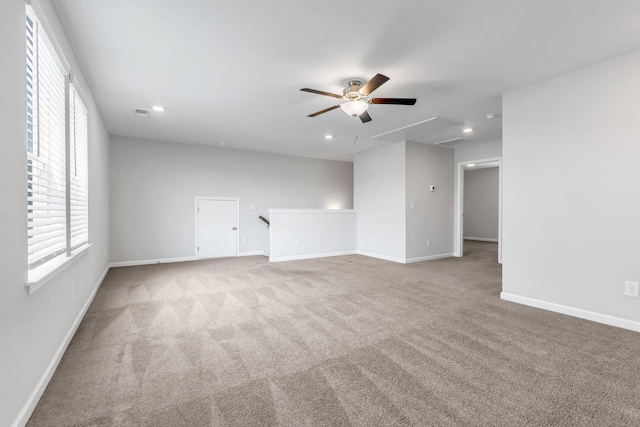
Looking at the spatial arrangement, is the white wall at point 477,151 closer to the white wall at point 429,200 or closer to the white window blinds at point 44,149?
the white wall at point 429,200

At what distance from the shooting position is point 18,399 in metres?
1.47

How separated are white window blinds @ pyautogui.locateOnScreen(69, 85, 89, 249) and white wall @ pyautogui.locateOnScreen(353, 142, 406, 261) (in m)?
5.16

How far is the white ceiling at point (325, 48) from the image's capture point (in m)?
2.12

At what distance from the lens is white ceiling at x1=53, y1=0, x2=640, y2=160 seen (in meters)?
2.12

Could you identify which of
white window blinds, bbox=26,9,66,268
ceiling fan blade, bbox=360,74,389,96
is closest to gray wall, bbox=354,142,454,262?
ceiling fan blade, bbox=360,74,389,96

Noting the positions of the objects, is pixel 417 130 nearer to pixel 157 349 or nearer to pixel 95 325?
pixel 157 349

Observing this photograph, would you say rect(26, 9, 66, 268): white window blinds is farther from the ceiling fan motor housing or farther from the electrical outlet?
the electrical outlet

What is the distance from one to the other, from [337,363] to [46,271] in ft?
6.73

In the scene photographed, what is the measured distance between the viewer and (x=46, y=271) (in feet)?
6.10

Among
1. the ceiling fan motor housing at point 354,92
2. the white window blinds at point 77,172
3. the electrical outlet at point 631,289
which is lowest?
the electrical outlet at point 631,289

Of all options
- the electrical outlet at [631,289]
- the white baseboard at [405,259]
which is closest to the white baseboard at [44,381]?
the electrical outlet at [631,289]

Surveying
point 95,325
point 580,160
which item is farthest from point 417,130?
point 95,325

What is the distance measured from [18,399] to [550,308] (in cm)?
444

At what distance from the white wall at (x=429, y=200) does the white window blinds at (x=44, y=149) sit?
535 centimetres
